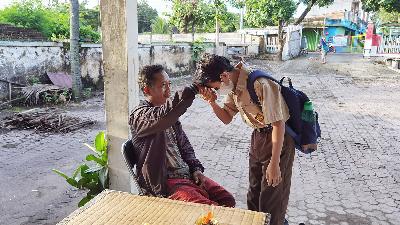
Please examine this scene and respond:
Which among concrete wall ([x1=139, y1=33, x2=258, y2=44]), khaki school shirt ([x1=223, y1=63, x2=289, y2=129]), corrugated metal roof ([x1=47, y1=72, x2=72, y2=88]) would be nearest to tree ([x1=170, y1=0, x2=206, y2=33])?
concrete wall ([x1=139, y1=33, x2=258, y2=44])

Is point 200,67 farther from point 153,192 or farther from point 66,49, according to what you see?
point 66,49

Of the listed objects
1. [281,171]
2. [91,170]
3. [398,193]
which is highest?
[281,171]

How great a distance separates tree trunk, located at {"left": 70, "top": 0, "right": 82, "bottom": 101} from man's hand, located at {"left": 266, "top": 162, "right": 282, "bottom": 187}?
27.5 ft

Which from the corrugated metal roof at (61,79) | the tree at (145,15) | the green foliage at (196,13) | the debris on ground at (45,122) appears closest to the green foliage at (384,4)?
the green foliage at (196,13)

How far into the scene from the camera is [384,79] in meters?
15.3

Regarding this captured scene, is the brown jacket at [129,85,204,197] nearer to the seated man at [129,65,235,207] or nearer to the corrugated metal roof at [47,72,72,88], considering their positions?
the seated man at [129,65,235,207]

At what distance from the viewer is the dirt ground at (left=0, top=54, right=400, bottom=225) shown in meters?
3.90

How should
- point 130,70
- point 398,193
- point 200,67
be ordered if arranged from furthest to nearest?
point 398,193, point 130,70, point 200,67

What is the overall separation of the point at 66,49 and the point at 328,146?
8289 millimetres

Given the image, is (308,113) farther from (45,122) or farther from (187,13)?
(187,13)

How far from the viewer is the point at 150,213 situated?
1.94 meters

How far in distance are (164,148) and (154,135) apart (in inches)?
4.1

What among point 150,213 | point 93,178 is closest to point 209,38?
point 93,178

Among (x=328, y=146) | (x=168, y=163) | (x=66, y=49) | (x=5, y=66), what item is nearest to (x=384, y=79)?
(x=328, y=146)
